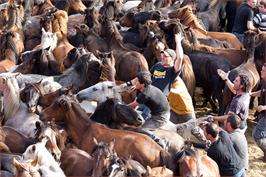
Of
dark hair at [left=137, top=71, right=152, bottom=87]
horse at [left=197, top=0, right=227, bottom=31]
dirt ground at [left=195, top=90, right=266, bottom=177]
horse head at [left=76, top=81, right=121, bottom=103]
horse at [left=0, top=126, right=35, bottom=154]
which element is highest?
dark hair at [left=137, top=71, right=152, bottom=87]

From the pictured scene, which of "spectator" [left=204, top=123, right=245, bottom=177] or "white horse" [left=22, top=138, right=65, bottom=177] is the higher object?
"white horse" [left=22, top=138, right=65, bottom=177]

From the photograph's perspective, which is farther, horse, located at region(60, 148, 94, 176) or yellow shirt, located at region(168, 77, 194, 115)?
yellow shirt, located at region(168, 77, 194, 115)

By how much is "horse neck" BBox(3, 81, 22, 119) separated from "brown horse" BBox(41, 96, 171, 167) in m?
0.78

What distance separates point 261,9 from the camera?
1282 centimetres

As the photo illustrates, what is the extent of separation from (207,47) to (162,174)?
5.49 metres

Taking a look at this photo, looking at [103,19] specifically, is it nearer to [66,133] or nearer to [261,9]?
[261,9]

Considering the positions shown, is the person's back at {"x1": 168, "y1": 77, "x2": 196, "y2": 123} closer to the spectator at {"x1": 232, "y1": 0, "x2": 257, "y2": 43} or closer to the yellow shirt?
the yellow shirt

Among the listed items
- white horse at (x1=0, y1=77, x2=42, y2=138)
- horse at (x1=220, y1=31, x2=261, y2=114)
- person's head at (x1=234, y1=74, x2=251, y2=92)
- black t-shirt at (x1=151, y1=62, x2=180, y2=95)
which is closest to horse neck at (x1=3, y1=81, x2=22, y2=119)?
white horse at (x1=0, y1=77, x2=42, y2=138)

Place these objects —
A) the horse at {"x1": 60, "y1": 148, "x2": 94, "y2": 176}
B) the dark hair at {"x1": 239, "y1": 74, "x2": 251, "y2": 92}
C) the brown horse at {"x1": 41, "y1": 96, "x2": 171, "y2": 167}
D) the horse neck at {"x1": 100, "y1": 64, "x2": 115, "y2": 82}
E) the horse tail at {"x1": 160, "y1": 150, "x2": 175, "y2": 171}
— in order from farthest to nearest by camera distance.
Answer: the horse neck at {"x1": 100, "y1": 64, "x2": 115, "y2": 82}, the dark hair at {"x1": 239, "y1": 74, "x2": 251, "y2": 92}, the brown horse at {"x1": 41, "y1": 96, "x2": 171, "y2": 167}, the horse tail at {"x1": 160, "y1": 150, "x2": 175, "y2": 171}, the horse at {"x1": 60, "y1": 148, "x2": 94, "y2": 176}

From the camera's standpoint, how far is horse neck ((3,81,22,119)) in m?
8.07

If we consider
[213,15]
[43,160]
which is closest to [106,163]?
[43,160]

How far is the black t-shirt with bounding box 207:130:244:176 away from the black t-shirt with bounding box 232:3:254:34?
6001 millimetres

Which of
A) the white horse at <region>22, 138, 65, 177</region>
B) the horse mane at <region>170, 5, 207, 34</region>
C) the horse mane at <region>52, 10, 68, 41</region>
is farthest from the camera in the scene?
the horse mane at <region>170, 5, 207, 34</region>

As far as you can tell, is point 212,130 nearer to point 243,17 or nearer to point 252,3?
point 243,17
